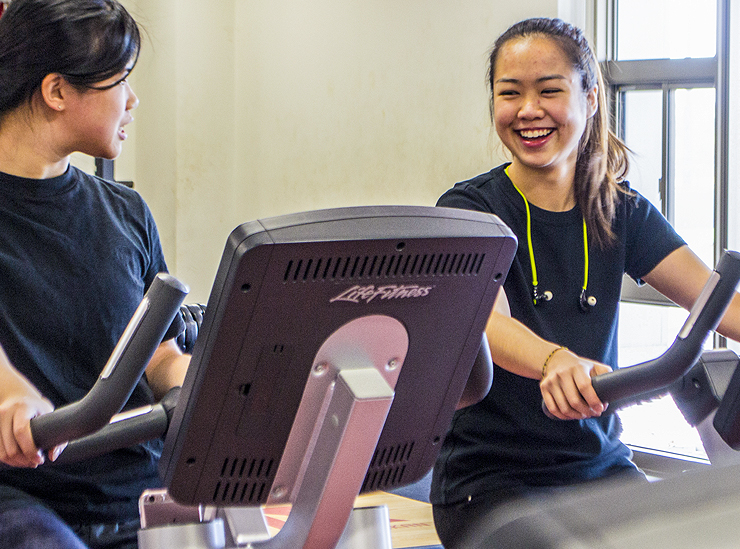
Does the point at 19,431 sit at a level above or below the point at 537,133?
below

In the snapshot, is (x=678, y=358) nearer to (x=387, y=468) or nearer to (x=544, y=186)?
(x=387, y=468)

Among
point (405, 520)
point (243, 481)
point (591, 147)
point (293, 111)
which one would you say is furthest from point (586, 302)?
point (293, 111)

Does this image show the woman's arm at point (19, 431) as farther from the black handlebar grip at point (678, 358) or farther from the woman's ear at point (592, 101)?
the woman's ear at point (592, 101)

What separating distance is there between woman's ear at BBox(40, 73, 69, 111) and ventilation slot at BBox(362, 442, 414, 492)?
2.87 ft

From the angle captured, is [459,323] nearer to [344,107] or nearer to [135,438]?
[135,438]

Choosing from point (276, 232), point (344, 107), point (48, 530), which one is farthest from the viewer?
point (344, 107)

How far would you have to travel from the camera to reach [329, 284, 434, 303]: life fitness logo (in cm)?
76

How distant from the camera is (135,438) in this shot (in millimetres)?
853

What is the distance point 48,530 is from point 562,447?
2.66 feet

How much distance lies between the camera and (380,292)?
777mm

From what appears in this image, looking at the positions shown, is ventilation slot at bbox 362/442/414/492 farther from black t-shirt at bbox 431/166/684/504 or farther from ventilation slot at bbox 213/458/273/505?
black t-shirt at bbox 431/166/684/504

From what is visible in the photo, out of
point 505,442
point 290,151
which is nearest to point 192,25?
point 290,151

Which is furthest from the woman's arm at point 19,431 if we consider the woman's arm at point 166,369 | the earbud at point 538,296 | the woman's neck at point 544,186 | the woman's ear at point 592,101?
the woman's ear at point 592,101

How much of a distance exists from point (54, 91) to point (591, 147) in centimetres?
101
